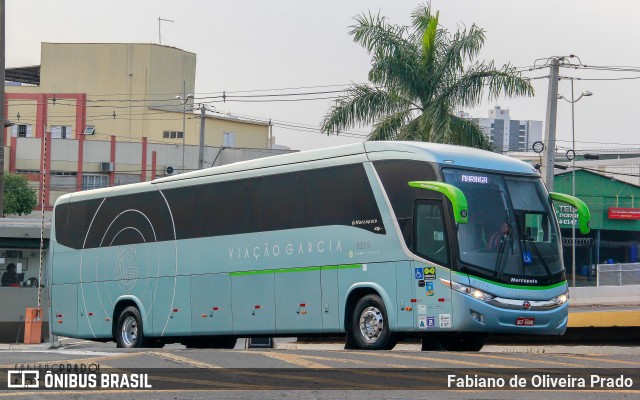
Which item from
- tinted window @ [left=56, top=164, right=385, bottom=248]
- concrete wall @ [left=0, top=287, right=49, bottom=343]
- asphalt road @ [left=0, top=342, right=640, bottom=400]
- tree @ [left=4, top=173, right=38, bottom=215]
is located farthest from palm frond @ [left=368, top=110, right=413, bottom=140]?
tree @ [left=4, top=173, right=38, bottom=215]

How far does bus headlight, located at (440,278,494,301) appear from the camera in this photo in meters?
16.7

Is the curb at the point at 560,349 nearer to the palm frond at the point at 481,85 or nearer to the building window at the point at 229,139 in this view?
the palm frond at the point at 481,85

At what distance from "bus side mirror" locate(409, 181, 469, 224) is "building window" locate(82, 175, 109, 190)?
61.6m

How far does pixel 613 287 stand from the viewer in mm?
46125

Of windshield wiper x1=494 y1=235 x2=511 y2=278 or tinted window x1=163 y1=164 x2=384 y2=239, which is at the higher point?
tinted window x1=163 y1=164 x2=384 y2=239

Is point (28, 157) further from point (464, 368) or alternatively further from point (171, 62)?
point (464, 368)

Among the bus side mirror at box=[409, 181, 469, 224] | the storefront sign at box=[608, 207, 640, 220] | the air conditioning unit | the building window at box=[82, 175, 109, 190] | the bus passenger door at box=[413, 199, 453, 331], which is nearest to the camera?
the bus side mirror at box=[409, 181, 469, 224]

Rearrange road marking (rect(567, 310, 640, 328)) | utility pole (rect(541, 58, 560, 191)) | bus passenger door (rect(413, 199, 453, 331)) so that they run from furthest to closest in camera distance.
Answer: utility pole (rect(541, 58, 560, 191))
road marking (rect(567, 310, 640, 328))
bus passenger door (rect(413, 199, 453, 331))

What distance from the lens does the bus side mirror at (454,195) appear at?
52.9ft

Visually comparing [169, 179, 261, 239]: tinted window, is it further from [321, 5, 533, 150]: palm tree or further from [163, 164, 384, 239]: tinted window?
[321, 5, 533, 150]: palm tree

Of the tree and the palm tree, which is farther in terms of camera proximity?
the tree

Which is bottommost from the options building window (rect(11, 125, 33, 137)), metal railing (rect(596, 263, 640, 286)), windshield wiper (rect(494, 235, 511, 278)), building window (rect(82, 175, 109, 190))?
metal railing (rect(596, 263, 640, 286))

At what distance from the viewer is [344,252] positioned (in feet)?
60.2

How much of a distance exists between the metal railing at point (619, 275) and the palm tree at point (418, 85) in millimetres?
15588
